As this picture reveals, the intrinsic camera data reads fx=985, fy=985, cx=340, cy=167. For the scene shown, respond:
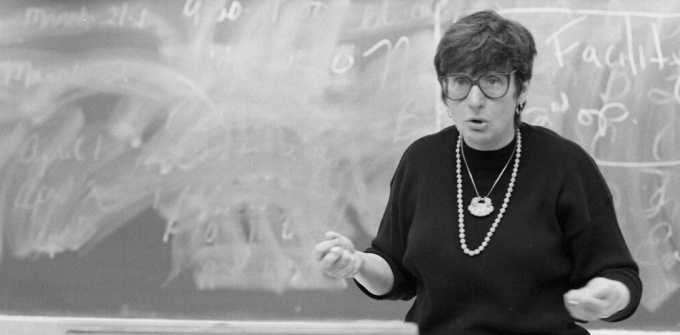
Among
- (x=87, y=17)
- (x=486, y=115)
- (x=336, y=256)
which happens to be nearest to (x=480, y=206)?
(x=486, y=115)

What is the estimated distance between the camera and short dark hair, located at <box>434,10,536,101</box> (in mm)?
1454

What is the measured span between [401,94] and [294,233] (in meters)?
0.54

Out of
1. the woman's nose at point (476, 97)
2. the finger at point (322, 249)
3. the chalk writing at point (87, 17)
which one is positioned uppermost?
Result: the chalk writing at point (87, 17)

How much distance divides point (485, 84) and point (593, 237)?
0.28 m

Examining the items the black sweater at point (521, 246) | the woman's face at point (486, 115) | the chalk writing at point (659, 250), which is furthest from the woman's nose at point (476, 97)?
the chalk writing at point (659, 250)

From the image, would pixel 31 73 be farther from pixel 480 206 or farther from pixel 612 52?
pixel 480 206

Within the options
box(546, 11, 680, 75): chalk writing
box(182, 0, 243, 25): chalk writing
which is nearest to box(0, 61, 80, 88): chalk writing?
box(182, 0, 243, 25): chalk writing

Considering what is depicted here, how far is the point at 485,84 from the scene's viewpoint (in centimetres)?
146

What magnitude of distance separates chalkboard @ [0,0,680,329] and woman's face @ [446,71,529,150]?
147 centimetres

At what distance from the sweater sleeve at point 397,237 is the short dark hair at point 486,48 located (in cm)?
21

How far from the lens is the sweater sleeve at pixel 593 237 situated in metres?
1.43

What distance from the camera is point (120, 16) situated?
3.07 meters

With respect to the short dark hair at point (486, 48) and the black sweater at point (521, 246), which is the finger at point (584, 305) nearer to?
the black sweater at point (521, 246)

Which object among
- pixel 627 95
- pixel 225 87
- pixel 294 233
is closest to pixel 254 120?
pixel 225 87
